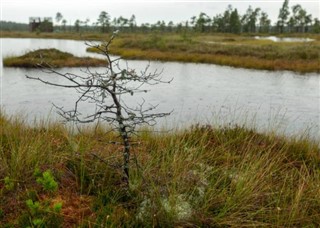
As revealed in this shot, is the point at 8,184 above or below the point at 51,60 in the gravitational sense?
below

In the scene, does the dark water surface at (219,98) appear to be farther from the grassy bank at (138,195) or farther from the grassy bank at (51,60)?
the grassy bank at (138,195)

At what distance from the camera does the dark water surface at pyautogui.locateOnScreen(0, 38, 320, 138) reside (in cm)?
1073

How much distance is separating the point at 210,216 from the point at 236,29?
288 feet

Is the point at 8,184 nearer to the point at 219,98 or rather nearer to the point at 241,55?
the point at 219,98

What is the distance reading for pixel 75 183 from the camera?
3982 mm

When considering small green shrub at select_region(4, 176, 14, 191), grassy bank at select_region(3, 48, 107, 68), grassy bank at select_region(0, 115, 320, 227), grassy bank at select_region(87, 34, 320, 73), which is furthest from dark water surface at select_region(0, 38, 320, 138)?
small green shrub at select_region(4, 176, 14, 191)

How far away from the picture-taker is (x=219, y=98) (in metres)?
15.1

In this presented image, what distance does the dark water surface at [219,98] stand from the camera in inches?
422

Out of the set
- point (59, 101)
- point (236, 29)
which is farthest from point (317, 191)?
point (236, 29)

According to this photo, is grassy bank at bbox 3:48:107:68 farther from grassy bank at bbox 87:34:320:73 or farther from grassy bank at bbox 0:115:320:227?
grassy bank at bbox 0:115:320:227

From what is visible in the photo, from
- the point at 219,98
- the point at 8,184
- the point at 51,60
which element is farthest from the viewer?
the point at 51,60

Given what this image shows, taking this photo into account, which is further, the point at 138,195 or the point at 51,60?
the point at 51,60

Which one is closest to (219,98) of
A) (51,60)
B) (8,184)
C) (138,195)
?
(138,195)

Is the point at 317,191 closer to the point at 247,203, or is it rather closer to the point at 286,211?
the point at 286,211
